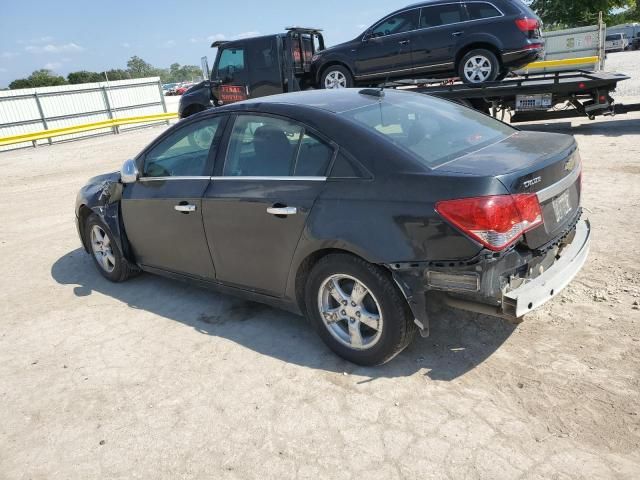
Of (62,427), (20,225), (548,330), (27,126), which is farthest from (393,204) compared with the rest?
(27,126)

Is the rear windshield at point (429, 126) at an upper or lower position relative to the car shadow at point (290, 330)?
upper

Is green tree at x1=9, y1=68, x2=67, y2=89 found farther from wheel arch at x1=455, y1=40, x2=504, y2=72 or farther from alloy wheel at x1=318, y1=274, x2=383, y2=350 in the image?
alloy wheel at x1=318, y1=274, x2=383, y2=350

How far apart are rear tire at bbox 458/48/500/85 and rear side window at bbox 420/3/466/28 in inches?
27.3

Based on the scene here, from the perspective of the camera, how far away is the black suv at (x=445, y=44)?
946 cm

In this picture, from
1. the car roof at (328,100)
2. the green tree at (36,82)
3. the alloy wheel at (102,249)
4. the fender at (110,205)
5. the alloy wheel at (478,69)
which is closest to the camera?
the car roof at (328,100)

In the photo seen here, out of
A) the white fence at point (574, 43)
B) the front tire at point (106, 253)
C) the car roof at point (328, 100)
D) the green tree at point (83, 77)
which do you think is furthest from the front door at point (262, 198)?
the green tree at point (83, 77)

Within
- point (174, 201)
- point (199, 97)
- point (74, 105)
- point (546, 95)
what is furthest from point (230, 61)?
point (74, 105)

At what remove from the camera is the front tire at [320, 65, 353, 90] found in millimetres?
11422

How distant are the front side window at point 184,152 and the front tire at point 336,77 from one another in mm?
7635

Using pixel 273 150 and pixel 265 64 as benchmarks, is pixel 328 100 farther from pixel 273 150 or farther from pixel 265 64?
pixel 265 64

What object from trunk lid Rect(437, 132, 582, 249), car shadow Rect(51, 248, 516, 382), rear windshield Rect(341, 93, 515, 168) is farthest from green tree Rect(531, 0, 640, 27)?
car shadow Rect(51, 248, 516, 382)

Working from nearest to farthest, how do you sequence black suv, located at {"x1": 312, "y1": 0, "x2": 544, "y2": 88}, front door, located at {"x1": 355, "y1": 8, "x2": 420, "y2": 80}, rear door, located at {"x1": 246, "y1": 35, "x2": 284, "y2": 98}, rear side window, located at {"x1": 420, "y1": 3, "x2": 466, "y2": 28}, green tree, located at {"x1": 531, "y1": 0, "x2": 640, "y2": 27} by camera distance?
black suv, located at {"x1": 312, "y1": 0, "x2": 544, "y2": 88}, rear side window, located at {"x1": 420, "y1": 3, "x2": 466, "y2": 28}, front door, located at {"x1": 355, "y1": 8, "x2": 420, "y2": 80}, rear door, located at {"x1": 246, "y1": 35, "x2": 284, "y2": 98}, green tree, located at {"x1": 531, "y1": 0, "x2": 640, "y2": 27}

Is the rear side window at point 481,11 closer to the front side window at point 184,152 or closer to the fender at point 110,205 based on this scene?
the front side window at point 184,152

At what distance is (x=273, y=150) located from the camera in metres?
3.55
